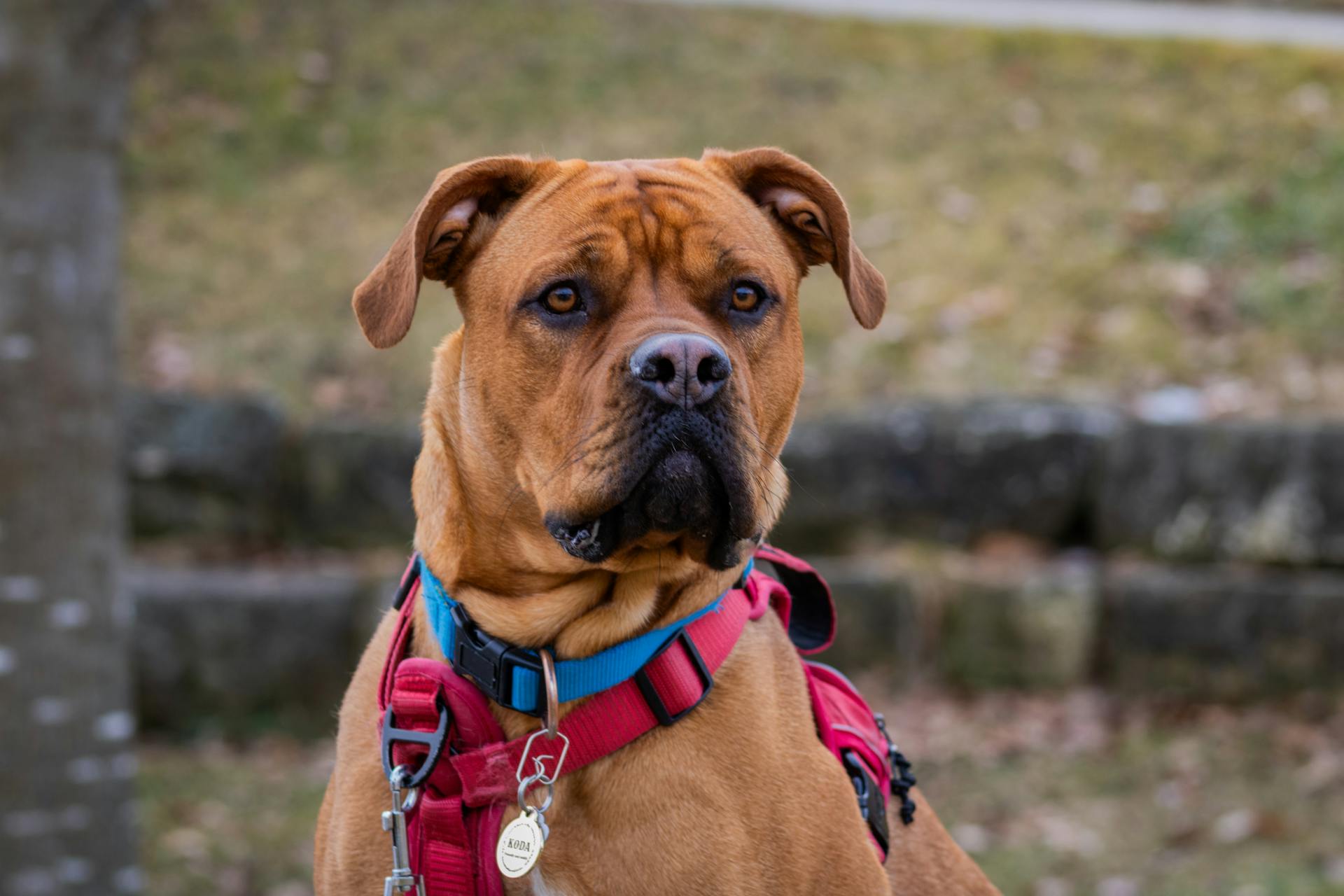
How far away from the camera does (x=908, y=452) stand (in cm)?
758

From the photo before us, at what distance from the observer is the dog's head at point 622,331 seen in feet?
8.75

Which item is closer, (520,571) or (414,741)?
(414,741)

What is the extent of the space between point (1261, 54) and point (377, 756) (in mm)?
10411

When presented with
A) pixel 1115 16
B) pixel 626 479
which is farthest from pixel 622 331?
pixel 1115 16

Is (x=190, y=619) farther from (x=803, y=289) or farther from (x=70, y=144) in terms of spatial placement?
(x=803, y=289)

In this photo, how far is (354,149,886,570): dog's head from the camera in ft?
8.75

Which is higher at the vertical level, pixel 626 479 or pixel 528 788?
pixel 626 479

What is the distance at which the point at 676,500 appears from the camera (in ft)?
8.79

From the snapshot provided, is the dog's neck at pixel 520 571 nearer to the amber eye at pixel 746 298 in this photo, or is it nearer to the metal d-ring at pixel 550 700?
the metal d-ring at pixel 550 700

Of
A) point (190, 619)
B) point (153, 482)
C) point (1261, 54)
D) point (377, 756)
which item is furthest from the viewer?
point (1261, 54)

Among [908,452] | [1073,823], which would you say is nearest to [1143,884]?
[1073,823]

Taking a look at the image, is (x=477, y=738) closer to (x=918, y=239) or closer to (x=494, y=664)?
(x=494, y=664)

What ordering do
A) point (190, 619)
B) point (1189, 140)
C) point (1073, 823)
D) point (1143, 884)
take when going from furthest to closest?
point (1189, 140) < point (190, 619) < point (1073, 823) < point (1143, 884)

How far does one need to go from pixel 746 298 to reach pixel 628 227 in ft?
0.98
